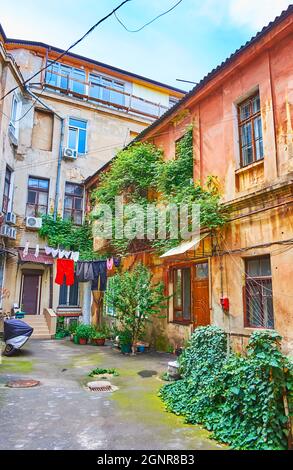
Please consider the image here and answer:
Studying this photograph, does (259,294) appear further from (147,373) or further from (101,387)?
(101,387)

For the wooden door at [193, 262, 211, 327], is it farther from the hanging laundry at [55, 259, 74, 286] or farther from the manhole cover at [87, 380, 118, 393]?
the hanging laundry at [55, 259, 74, 286]

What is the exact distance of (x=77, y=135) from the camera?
1981 cm

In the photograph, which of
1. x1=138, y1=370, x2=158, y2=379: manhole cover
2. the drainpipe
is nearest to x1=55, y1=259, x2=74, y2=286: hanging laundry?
the drainpipe

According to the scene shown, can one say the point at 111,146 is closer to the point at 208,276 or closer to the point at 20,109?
the point at 20,109

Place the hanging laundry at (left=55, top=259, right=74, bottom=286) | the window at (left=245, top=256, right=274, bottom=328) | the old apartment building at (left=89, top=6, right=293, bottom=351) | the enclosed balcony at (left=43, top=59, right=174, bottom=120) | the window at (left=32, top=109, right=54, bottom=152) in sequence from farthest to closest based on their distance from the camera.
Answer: the enclosed balcony at (left=43, top=59, right=174, bottom=120), the window at (left=32, top=109, right=54, bottom=152), the hanging laundry at (left=55, top=259, right=74, bottom=286), the window at (left=245, top=256, right=274, bottom=328), the old apartment building at (left=89, top=6, right=293, bottom=351)

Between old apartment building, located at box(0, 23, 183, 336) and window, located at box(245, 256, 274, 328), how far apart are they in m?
10.6

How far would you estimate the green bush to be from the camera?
462 cm

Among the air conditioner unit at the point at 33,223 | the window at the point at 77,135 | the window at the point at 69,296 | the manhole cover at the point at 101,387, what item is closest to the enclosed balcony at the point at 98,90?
the window at the point at 77,135

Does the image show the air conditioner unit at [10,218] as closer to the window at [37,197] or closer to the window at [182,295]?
the window at [37,197]

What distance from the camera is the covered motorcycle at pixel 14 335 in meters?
11.2

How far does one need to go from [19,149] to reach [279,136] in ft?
47.9

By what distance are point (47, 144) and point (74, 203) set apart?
149 inches

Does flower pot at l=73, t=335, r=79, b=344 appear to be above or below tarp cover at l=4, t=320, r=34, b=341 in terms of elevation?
below

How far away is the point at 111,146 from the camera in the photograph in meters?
20.8
